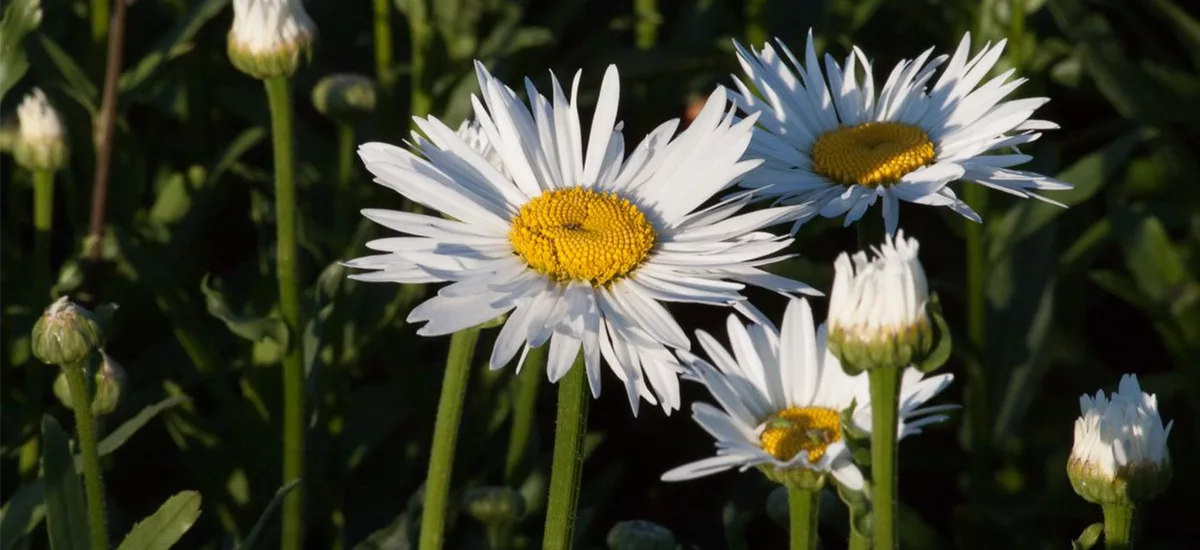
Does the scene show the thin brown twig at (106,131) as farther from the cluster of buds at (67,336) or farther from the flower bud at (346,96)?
the cluster of buds at (67,336)

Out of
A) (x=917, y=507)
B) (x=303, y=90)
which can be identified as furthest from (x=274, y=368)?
(x=917, y=507)

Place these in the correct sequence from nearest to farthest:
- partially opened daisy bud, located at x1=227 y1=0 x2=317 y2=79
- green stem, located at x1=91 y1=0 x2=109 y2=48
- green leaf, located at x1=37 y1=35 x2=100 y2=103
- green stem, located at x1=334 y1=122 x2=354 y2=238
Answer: partially opened daisy bud, located at x1=227 y1=0 x2=317 y2=79 → green leaf, located at x1=37 y1=35 x2=100 y2=103 → green stem, located at x1=334 y1=122 x2=354 y2=238 → green stem, located at x1=91 y1=0 x2=109 y2=48

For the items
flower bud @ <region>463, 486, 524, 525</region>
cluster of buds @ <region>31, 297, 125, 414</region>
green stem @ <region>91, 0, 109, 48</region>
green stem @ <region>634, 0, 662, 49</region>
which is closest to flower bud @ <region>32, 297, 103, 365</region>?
cluster of buds @ <region>31, 297, 125, 414</region>

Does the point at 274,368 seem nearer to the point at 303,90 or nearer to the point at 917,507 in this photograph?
the point at 303,90

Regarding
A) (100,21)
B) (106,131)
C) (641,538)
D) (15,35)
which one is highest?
(100,21)

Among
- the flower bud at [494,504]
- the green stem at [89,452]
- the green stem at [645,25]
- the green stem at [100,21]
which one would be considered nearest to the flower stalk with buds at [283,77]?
the flower bud at [494,504]

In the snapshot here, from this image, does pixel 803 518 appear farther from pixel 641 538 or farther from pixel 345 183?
pixel 345 183

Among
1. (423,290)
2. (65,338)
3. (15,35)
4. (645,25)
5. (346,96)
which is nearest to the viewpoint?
(65,338)

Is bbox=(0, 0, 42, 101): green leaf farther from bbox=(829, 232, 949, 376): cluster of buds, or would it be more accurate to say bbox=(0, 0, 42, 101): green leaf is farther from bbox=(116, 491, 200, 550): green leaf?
bbox=(829, 232, 949, 376): cluster of buds

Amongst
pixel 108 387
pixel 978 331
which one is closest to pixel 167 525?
pixel 108 387
